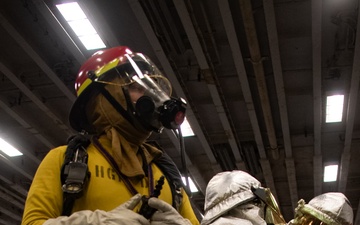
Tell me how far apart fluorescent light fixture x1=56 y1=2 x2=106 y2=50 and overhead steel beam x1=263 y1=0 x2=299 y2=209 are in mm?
1576

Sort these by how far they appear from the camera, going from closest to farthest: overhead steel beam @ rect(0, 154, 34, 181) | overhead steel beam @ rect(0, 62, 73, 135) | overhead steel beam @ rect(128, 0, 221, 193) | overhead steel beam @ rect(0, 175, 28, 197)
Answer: overhead steel beam @ rect(128, 0, 221, 193) < overhead steel beam @ rect(0, 62, 73, 135) < overhead steel beam @ rect(0, 154, 34, 181) < overhead steel beam @ rect(0, 175, 28, 197)

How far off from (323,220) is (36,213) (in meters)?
1.65

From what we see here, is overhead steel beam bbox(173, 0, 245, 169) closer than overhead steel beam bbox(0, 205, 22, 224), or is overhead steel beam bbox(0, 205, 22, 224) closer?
overhead steel beam bbox(173, 0, 245, 169)

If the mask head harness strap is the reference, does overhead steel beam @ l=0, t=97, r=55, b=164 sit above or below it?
above

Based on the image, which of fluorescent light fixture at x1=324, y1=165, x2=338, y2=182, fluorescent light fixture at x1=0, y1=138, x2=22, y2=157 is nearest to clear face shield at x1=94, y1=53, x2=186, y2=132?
fluorescent light fixture at x1=0, y1=138, x2=22, y2=157

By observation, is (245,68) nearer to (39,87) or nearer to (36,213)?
(39,87)

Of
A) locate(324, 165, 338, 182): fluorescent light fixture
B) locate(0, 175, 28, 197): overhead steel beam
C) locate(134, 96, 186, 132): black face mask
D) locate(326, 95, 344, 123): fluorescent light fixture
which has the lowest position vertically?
locate(134, 96, 186, 132): black face mask

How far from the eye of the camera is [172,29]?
4180 millimetres

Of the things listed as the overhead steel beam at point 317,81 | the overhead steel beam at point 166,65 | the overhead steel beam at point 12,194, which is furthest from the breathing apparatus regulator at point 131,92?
the overhead steel beam at point 12,194

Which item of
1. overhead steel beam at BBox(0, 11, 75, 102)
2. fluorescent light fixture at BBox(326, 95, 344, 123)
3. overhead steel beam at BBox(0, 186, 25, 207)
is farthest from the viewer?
overhead steel beam at BBox(0, 186, 25, 207)

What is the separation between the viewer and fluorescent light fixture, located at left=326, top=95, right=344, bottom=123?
5.29 meters

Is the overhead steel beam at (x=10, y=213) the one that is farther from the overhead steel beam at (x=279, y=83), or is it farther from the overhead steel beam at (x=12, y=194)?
the overhead steel beam at (x=279, y=83)

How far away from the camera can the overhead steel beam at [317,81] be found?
3.80m

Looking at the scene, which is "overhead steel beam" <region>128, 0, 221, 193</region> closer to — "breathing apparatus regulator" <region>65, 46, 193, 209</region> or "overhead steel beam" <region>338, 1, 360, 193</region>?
"overhead steel beam" <region>338, 1, 360, 193</region>
